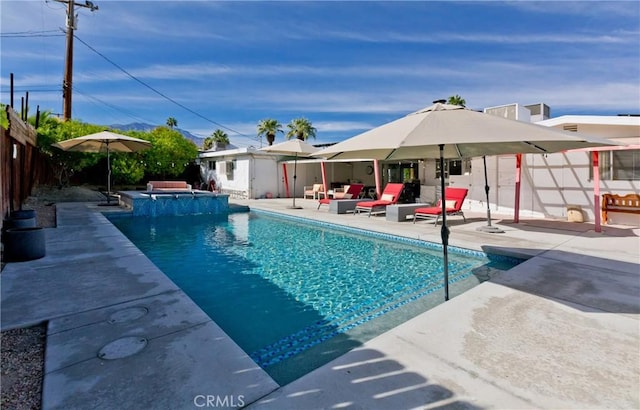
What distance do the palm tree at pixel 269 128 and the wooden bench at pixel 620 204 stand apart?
112ft

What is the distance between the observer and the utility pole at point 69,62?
67.8 ft

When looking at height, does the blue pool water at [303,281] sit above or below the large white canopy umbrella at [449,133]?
below

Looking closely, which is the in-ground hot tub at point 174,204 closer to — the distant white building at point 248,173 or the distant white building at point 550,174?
the distant white building at point 248,173

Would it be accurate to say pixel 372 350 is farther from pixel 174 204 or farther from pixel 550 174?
pixel 174 204

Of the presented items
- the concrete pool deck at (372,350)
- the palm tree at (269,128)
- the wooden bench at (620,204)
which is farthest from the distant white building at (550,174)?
the palm tree at (269,128)

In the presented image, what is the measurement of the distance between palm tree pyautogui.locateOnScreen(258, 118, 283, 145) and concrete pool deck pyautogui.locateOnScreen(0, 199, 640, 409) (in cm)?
3562

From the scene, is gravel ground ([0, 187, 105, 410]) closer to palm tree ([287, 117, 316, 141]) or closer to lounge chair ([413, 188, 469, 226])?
lounge chair ([413, 188, 469, 226])

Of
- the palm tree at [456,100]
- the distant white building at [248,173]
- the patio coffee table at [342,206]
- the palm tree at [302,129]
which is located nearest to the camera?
the patio coffee table at [342,206]

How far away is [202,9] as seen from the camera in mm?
12312

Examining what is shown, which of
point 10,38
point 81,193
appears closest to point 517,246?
point 81,193

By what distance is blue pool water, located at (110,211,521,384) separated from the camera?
3607 millimetres

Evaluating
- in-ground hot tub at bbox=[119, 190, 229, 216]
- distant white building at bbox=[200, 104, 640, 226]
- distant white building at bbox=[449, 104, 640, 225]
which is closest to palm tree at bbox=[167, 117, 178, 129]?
in-ground hot tub at bbox=[119, 190, 229, 216]

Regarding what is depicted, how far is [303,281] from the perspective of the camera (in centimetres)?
552

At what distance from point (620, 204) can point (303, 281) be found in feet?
31.3
